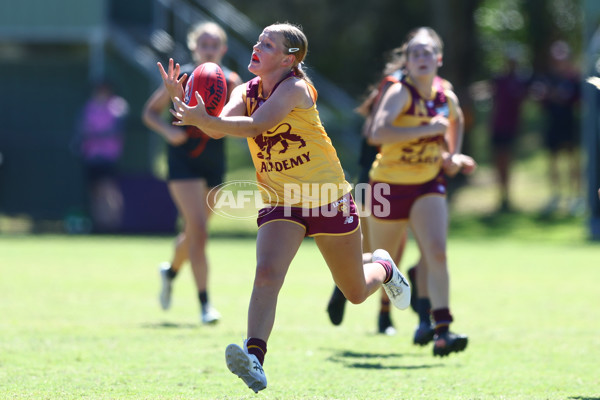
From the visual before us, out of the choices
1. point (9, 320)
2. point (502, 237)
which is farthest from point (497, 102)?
point (9, 320)

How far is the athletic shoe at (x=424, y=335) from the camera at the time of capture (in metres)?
7.86

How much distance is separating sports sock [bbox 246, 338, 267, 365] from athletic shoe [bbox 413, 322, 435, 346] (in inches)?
97.5

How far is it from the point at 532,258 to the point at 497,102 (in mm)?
5862

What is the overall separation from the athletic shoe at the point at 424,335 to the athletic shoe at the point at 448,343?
56 centimetres

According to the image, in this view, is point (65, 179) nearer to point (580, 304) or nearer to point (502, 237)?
point (502, 237)

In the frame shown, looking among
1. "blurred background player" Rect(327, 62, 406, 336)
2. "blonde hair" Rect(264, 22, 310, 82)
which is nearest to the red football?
"blonde hair" Rect(264, 22, 310, 82)

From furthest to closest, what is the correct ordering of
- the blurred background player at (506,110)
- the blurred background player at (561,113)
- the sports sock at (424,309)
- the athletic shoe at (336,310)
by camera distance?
the blurred background player at (506,110), the blurred background player at (561,113), the athletic shoe at (336,310), the sports sock at (424,309)

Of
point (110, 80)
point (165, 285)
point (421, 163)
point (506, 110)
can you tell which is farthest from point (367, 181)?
point (110, 80)

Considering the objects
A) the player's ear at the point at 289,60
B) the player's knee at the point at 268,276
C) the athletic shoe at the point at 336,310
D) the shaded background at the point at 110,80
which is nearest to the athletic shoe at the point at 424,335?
the athletic shoe at the point at 336,310

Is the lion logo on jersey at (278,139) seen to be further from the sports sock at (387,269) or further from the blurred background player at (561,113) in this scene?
the blurred background player at (561,113)

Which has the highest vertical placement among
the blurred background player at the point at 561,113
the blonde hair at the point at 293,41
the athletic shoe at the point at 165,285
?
the blurred background player at the point at 561,113

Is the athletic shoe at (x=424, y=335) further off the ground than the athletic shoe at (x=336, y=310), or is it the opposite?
the athletic shoe at (x=336, y=310)

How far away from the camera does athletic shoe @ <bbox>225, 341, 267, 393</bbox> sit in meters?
5.35

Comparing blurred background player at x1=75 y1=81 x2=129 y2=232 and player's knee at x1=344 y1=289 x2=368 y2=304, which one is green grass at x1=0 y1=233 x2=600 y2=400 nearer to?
player's knee at x1=344 y1=289 x2=368 y2=304
